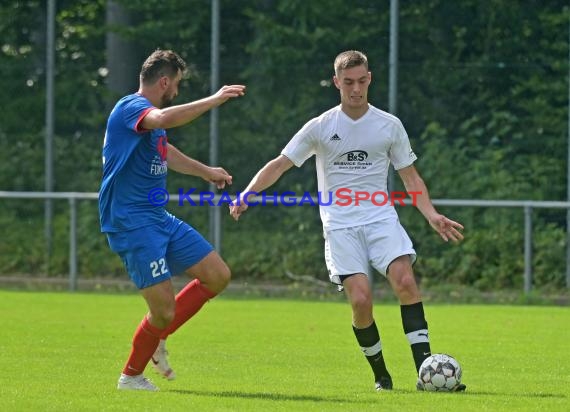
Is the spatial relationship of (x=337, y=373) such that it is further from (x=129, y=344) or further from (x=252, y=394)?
(x=129, y=344)

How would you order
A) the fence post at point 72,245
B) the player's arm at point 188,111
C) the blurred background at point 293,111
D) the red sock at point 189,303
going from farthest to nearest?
the fence post at point 72,245 → the blurred background at point 293,111 → the red sock at point 189,303 → the player's arm at point 188,111

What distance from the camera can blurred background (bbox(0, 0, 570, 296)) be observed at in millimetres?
17750

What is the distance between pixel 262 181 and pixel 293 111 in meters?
9.85

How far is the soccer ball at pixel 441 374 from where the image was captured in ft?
27.3

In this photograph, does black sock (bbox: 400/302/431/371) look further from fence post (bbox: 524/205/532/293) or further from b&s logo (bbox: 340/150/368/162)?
fence post (bbox: 524/205/532/293)

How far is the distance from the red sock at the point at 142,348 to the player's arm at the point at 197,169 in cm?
109

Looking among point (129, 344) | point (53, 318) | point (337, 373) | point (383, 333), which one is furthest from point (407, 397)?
point (53, 318)

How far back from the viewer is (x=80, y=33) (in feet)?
65.5

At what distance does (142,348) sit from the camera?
8.39m

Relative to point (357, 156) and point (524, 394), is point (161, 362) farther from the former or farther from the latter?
point (524, 394)

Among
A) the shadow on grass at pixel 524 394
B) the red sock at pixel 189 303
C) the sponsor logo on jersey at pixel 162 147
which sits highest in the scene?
the sponsor logo on jersey at pixel 162 147

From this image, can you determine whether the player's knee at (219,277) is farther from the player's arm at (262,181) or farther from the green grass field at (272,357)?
the green grass field at (272,357)

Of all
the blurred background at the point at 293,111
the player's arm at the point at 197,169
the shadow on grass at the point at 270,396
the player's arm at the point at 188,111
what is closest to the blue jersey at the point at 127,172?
the player's arm at the point at 188,111

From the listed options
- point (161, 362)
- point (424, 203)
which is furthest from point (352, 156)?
point (161, 362)
